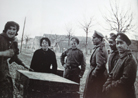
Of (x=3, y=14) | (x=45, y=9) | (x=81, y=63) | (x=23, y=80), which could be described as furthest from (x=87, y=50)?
(x=3, y=14)

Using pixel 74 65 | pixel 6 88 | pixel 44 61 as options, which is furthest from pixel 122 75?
pixel 6 88

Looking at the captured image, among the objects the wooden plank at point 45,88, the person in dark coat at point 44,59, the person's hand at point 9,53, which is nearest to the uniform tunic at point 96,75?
the wooden plank at point 45,88

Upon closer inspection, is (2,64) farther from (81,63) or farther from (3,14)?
(81,63)

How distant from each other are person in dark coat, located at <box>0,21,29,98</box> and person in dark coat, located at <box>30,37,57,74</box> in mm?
549

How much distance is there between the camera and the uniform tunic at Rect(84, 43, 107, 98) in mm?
3305

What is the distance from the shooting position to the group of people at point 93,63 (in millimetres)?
2959

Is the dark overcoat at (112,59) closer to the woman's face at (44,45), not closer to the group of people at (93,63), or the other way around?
the group of people at (93,63)

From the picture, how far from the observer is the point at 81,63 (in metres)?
3.69

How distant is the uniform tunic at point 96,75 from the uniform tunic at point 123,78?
0.21 m

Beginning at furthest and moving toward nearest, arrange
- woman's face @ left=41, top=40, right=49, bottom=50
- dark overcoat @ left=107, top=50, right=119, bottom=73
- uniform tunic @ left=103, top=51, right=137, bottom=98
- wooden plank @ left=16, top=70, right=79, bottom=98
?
woman's face @ left=41, top=40, right=49, bottom=50
dark overcoat @ left=107, top=50, right=119, bottom=73
uniform tunic @ left=103, top=51, right=137, bottom=98
wooden plank @ left=16, top=70, right=79, bottom=98

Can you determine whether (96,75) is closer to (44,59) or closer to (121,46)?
(121,46)

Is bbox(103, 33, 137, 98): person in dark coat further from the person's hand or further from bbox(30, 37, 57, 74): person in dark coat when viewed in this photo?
the person's hand

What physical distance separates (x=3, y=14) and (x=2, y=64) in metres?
1.18

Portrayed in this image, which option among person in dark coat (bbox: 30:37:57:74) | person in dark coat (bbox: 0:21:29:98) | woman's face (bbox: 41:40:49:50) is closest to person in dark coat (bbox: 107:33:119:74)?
person in dark coat (bbox: 30:37:57:74)
